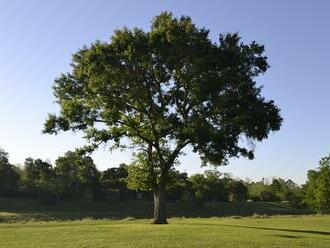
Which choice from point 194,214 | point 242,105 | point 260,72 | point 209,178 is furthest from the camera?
point 209,178

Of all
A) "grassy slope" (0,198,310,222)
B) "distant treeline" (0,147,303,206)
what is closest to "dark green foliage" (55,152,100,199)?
"distant treeline" (0,147,303,206)

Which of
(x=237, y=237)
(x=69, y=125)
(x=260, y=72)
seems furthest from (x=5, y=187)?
(x=237, y=237)

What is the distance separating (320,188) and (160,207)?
60.6 meters

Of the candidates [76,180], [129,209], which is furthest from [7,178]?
[129,209]

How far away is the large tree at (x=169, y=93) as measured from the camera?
4444cm

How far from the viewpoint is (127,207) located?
12475 cm

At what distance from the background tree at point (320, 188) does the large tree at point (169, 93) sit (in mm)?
58461

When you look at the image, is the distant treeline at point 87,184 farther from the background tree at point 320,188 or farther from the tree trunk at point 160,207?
the tree trunk at point 160,207

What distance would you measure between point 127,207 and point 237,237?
9690 cm

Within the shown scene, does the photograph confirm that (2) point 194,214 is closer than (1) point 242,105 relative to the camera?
No

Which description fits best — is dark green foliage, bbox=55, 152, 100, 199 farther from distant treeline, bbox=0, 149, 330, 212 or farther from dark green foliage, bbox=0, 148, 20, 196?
dark green foliage, bbox=0, 148, 20, 196

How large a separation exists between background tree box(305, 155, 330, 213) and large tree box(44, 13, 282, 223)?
58.5 metres

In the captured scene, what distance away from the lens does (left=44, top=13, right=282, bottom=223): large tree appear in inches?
1750

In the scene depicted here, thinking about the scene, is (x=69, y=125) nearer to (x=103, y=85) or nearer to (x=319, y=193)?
(x=103, y=85)
